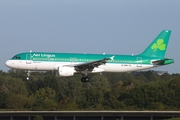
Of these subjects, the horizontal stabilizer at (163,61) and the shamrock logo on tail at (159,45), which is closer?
the horizontal stabilizer at (163,61)

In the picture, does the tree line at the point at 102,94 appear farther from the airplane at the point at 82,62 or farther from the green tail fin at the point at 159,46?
the airplane at the point at 82,62

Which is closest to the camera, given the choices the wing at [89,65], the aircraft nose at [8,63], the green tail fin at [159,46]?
the wing at [89,65]

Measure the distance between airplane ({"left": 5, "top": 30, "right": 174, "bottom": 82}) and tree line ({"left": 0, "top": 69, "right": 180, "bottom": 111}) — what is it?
812 inches

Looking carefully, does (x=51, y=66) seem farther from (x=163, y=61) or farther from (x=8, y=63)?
(x=163, y=61)

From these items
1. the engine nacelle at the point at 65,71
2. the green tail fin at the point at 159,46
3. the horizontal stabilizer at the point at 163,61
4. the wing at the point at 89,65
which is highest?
the green tail fin at the point at 159,46

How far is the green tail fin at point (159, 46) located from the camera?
7210 cm

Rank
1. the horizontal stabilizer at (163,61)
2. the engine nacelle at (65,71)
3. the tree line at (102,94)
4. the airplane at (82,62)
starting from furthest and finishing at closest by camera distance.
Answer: the tree line at (102,94) < the horizontal stabilizer at (163,61) < the airplane at (82,62) < the engine nacelle at (65,71)

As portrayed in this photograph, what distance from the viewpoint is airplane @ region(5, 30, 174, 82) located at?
217 ft

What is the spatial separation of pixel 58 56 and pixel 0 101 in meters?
38.6

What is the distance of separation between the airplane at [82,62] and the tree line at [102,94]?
20618 mm

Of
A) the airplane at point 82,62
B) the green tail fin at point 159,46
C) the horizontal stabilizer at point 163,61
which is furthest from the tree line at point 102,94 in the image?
the horizontal stabilizer at point 163,61

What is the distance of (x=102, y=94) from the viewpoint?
4227 inches

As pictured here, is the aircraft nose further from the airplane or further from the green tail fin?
the green tail fin

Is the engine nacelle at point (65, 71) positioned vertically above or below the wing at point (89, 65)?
below
